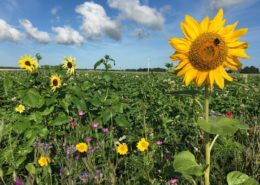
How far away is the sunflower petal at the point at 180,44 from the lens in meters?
2.11

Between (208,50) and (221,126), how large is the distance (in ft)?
1.57

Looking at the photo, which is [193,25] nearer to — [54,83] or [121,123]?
[121,123]

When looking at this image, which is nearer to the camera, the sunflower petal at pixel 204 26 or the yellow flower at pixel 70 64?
the sunflower petal at pixel 204 26

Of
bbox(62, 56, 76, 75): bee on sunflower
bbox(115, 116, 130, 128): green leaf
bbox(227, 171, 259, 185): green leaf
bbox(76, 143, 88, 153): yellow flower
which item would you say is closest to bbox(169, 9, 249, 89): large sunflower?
bbox(227, 171, 259, 185): green leaf

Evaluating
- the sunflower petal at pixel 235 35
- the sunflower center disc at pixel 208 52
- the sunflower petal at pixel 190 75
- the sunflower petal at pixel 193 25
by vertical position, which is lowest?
the sunflower petal at pixel 190 75

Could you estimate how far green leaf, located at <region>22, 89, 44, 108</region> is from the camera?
11.6ft

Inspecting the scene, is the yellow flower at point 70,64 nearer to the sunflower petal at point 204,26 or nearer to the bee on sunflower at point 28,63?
the bee on sunflower at point 28,63

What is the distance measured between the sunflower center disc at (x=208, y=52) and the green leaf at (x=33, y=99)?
2.05 meters

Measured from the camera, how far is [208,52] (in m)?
2.04

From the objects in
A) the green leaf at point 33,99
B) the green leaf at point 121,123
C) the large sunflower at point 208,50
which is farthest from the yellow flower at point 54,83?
the large sunflower at point 208,50

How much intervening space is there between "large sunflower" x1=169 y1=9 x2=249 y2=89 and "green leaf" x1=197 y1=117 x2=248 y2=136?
0.74 feet

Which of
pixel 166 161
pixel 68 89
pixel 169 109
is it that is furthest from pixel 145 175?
pixel 169 109

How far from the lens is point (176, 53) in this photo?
7.00ft

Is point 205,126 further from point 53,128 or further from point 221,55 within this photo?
point 53,128
